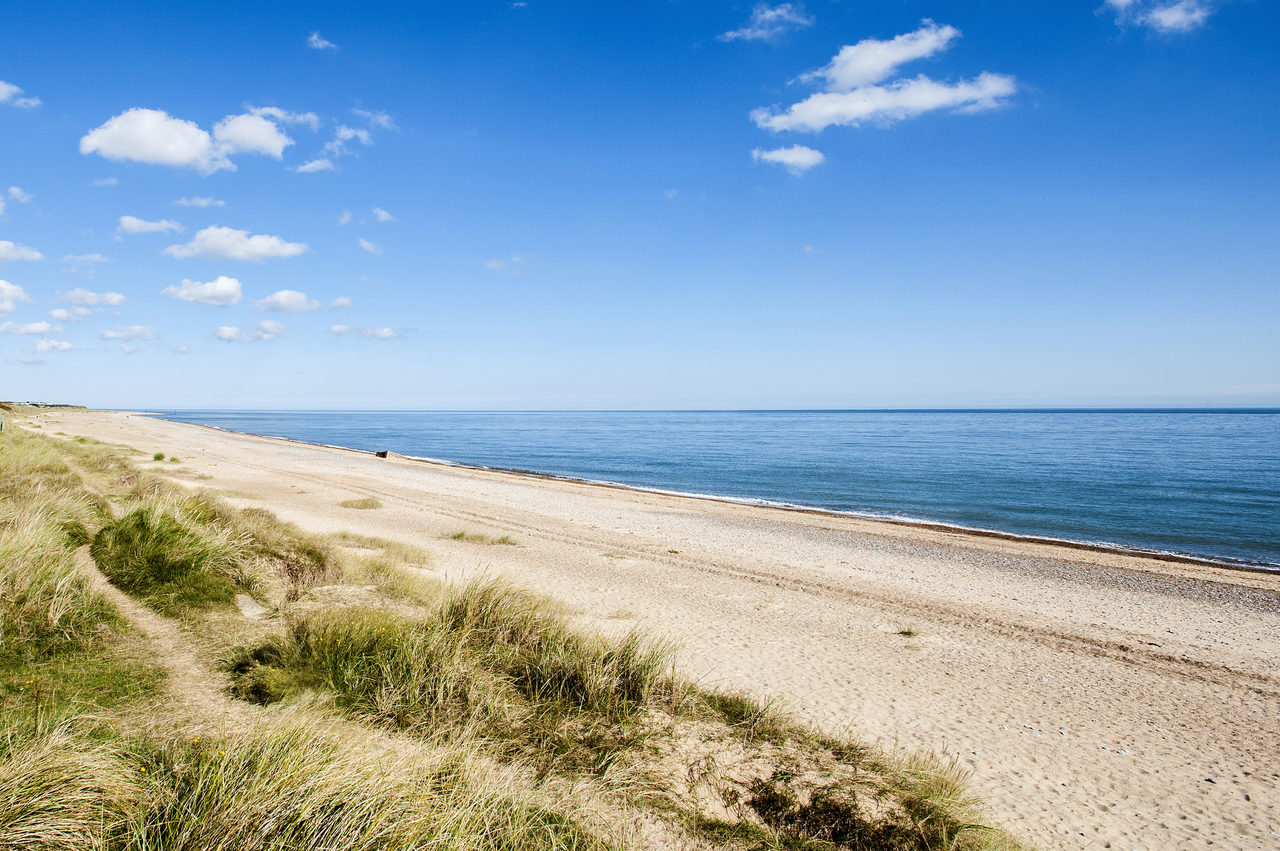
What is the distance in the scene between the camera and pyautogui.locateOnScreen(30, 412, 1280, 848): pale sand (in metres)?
5.66

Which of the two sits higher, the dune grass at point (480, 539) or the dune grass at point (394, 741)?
the dune grass at point (394, 741)

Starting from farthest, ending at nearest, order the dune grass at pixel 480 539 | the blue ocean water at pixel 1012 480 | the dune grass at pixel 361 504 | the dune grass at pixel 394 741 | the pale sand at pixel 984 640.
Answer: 1. the blue ocean water at pixel 1012 480
2. the dune grass at pixel 361 504
3. the dune grass at pixel 480 539
4. the pale sand at pixel 984 640
5. the dune grass at pixel 394 741

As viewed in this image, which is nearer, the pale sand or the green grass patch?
the pale sand

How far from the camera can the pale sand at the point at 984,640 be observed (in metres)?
5.66

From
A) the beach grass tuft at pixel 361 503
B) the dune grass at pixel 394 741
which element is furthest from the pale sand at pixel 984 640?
the dune grass at pixel 394 741

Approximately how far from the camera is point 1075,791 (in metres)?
5.50

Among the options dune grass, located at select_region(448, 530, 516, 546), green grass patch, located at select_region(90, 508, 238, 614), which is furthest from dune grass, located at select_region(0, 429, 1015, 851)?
dune grass, located at select_region(448, 530, 516, 546)

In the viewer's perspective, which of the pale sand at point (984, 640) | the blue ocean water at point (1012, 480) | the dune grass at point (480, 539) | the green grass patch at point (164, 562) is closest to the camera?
the pale sand at point (984, 640)

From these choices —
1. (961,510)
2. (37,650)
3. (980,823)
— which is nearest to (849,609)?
(980,823)

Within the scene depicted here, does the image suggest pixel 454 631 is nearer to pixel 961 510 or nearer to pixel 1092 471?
pixel 961 510

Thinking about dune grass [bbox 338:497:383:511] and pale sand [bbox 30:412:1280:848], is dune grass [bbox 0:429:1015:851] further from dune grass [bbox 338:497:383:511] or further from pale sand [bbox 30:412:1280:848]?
dune grass [bbox 338:497:383:511]

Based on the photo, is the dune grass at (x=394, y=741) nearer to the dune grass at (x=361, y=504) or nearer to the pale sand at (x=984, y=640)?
the pale sand at (x=984, y=640)

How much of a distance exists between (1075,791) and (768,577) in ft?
25.5

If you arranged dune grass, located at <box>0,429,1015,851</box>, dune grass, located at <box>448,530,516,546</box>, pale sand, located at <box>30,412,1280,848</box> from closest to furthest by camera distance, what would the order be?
dune grass, located at <box>0,429,1015,851</box>, pale sand, located at <box>30,412,1280,848</box>, dune grass, located at <box>448,530,516,546</box>
